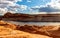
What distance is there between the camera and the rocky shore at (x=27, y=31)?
2.06 m

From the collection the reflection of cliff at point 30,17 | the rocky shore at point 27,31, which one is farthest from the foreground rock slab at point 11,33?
the reflection of cliff at point 30,17

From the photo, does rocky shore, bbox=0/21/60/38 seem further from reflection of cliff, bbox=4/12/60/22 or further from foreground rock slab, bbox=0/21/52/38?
reflection of cliff, bbox=4/12/60/22

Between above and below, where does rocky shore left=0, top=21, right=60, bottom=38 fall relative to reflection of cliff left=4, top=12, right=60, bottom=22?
below

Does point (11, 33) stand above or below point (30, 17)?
below

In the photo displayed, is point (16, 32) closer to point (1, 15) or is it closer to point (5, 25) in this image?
point (5, 25)

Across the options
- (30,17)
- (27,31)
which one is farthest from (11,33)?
(30,17)

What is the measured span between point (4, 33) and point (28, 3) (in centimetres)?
55

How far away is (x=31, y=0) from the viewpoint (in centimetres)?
217

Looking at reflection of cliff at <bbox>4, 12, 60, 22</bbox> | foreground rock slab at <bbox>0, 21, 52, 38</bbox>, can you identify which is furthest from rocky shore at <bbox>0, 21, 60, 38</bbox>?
reflection of cliff at <bbox>4, 12, 60, 22</bbox>

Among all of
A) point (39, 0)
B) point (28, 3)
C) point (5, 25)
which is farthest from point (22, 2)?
point (5, 25)

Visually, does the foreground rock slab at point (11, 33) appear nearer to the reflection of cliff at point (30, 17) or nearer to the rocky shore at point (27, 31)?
the rocky shore at point (27, 31)

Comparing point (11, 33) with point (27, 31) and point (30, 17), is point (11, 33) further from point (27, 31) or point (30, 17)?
point (30, 17)

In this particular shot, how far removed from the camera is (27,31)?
6.95 feet

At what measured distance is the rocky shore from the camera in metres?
2.06
